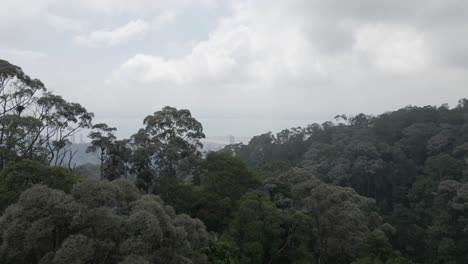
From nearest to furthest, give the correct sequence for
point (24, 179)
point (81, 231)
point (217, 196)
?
point (81, 231)
point (24, 179)
point (217, 196)

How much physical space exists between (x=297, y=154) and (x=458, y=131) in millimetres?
17288

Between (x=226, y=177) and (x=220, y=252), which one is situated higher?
(x=226, y=177)

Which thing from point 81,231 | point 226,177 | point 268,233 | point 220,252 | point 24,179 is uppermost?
point 24,179

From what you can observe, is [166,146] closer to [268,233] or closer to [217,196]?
[217,196]

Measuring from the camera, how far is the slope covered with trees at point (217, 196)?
7.51 meters

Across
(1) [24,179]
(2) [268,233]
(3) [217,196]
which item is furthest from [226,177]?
(1) [24,179]

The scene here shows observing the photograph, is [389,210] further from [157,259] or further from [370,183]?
[157,259]

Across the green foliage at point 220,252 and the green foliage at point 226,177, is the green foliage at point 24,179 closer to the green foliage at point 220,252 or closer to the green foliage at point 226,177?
the green foliage at point 220,252

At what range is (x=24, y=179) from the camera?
9.77 m

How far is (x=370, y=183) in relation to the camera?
3641cm

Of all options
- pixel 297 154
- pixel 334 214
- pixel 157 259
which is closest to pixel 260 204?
pixel 334 214

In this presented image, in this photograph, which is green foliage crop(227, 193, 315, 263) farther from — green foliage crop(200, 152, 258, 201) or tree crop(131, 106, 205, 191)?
tree crop(131, 106, 205, 191)

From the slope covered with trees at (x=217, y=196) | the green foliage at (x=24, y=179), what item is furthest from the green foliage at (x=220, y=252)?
the green foliage at (x=24, y=179)

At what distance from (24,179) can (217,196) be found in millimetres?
9539
